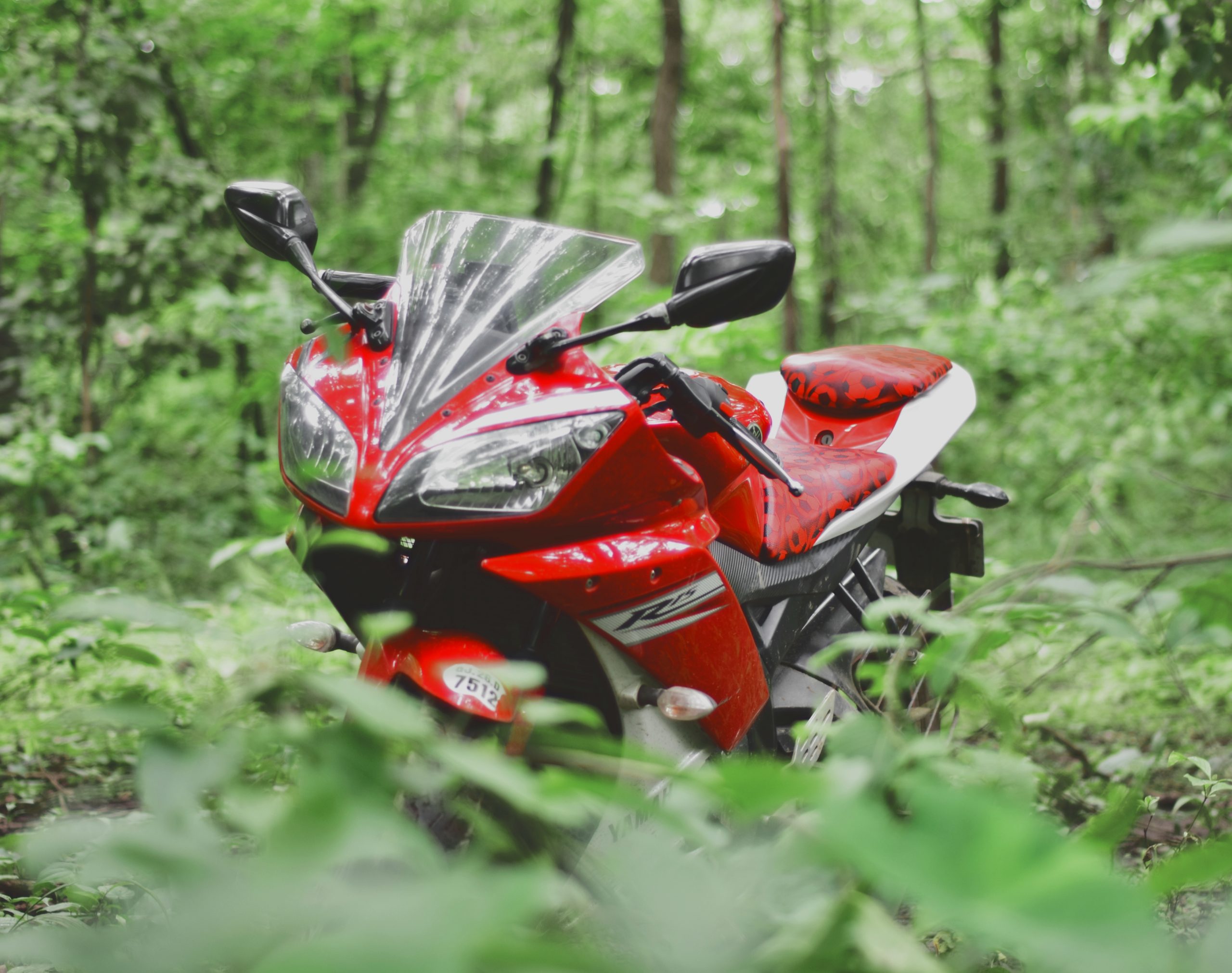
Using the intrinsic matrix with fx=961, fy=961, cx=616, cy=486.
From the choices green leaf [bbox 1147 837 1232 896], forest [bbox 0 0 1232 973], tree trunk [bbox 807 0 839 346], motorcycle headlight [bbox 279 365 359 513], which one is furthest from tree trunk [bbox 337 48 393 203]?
green leaf [bbox 1147 837 1232 896]

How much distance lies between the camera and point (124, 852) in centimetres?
51

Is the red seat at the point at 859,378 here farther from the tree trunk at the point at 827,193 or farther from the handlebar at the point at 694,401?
the tree trunk at the point at 827,193

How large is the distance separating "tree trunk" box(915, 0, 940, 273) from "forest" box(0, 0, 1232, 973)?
38 millimetres

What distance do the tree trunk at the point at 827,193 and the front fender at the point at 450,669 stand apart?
19.9 feet

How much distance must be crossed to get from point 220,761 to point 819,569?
1.82 m

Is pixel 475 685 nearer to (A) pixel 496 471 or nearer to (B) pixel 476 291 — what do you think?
(A) pixel 496 471

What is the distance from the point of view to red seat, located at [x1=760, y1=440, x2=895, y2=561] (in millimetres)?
2107

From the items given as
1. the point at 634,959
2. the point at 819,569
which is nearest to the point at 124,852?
the point at 634,959

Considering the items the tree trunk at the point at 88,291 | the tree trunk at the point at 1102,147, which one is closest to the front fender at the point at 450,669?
the tree trunk at the point at 88,291

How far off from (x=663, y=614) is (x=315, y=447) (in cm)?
66

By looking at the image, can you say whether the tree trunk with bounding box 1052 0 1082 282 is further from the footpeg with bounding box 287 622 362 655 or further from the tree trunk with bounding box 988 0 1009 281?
the footpeg with bounding box 287 622 362 655

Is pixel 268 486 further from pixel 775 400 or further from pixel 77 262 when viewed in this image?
pixel 775 400

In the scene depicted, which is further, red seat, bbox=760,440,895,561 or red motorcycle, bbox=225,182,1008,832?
red seat, bbox=760,440,895,561

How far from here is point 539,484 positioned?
1.49 meters
